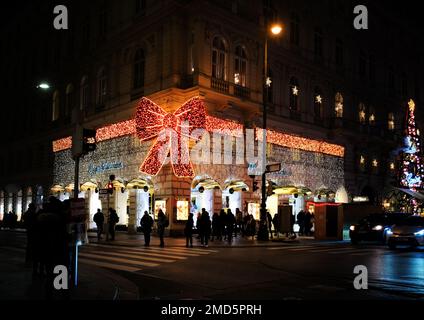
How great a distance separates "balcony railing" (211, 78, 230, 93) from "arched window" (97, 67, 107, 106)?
998cm

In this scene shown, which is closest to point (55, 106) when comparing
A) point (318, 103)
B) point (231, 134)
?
point (231, 134)

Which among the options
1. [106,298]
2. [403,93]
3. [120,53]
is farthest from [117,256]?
[403,93]

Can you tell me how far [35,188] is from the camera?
4794 centimetres

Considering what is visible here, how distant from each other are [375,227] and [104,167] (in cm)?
1942

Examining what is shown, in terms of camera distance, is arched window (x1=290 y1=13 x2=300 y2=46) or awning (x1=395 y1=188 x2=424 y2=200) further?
awning (x1=395 y1=188 x2=424 y2=200)

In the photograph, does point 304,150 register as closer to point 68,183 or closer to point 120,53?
point 120,53

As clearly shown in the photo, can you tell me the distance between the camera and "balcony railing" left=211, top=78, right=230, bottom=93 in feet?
101

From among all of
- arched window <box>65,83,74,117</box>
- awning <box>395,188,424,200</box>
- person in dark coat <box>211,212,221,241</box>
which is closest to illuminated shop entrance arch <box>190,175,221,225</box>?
person in dark coat <box>211,212,221,241</box>

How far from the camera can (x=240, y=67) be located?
33562 mm

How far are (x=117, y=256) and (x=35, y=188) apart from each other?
108 ft

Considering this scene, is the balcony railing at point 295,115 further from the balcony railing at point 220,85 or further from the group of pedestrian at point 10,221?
the group of pedestrian at point 10,221

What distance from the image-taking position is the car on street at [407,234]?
21.8m

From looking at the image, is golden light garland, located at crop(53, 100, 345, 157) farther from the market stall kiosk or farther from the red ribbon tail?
the market stall kiosk

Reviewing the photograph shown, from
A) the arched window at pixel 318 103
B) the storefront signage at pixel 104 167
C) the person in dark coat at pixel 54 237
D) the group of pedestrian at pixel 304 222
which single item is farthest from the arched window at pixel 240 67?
the person in dark coat at pixel 54 237
